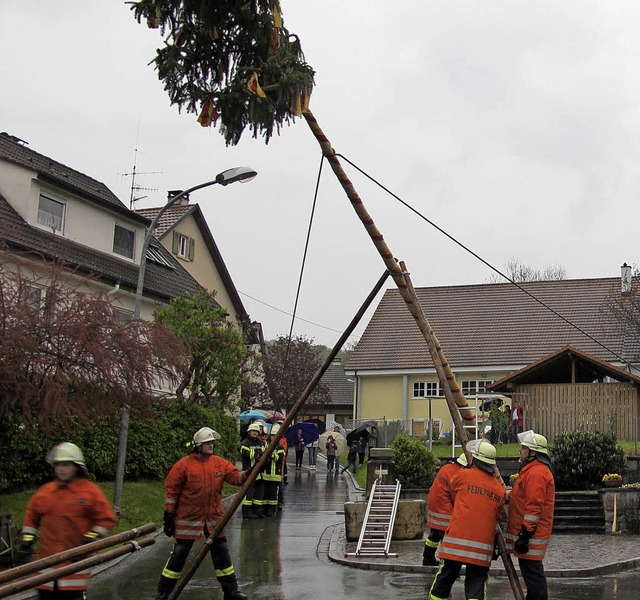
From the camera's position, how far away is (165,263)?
32.0 metres

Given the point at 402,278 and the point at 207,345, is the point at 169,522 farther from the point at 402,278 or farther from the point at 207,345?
the point at 207,345

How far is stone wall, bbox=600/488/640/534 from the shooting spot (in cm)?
1770

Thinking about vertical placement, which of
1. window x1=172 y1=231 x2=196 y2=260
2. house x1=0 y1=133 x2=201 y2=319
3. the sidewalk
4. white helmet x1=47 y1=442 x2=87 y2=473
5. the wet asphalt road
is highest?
window x1=172 y1=231 x2=196 y2=260

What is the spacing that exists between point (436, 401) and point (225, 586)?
3012 cm

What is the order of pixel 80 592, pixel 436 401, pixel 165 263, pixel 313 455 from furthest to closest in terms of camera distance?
pixel 436 401, pixel 313 455, pixel 165 263, pixel 80 592

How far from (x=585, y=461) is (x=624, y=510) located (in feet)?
7.62

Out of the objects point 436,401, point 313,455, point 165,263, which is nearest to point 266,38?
point 165,263

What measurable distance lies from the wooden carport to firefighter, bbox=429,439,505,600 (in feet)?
60.0

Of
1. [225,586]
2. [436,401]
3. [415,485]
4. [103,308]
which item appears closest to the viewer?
[225,586]

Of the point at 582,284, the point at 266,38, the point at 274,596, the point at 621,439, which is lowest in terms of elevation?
the point at 274,596

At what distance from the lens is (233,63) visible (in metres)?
10.2

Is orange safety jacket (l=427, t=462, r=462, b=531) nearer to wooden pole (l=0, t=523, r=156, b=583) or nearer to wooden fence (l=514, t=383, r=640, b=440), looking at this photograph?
wooden pole (l=0, t=523, r=156, b=583)

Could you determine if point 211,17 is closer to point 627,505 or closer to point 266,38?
point 266,38

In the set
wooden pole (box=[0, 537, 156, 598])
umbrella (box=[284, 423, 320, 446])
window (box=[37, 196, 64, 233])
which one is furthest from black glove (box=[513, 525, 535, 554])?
umbrella (box=[284, 423, 320, 446])
